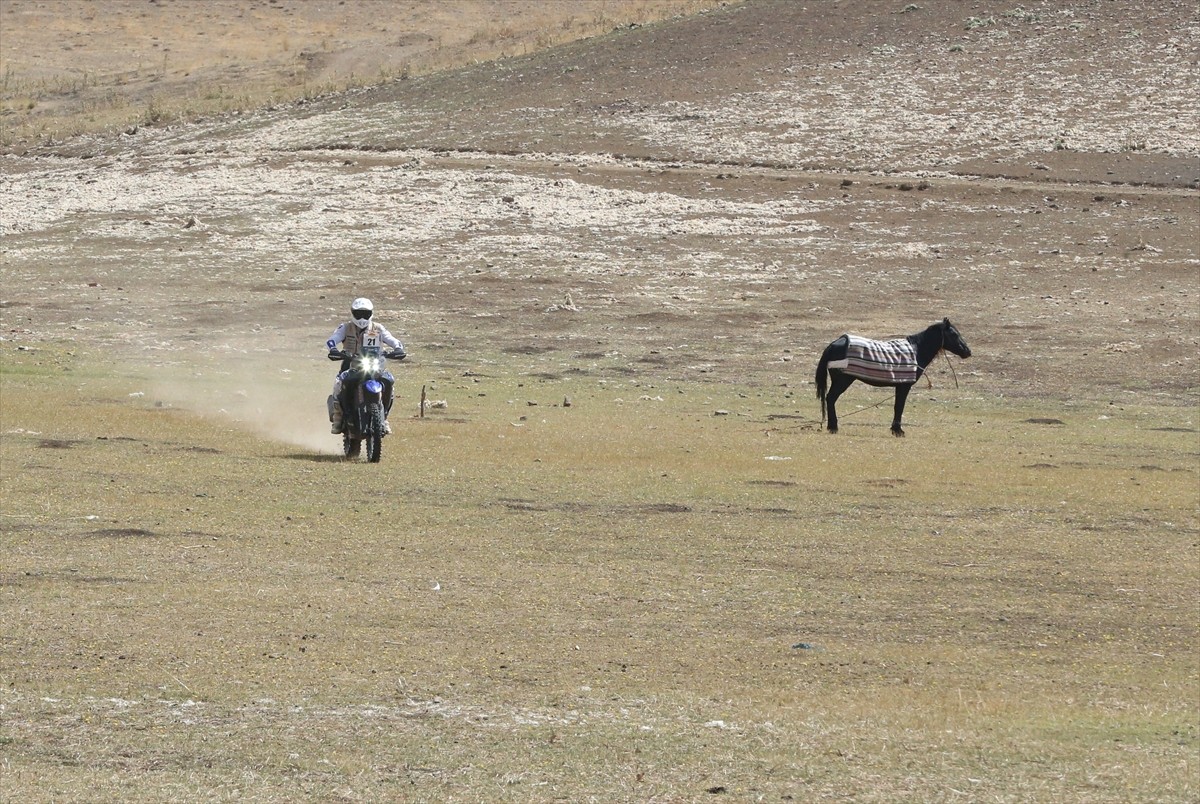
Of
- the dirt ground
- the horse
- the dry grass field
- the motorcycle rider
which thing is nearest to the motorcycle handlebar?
the motorcycle rider

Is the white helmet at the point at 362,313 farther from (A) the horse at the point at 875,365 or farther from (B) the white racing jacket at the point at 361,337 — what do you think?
(A) the horse at the point at 875,365

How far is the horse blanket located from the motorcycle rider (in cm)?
653

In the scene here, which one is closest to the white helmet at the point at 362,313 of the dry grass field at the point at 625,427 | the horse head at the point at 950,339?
the dry grass field at the point at 625,427

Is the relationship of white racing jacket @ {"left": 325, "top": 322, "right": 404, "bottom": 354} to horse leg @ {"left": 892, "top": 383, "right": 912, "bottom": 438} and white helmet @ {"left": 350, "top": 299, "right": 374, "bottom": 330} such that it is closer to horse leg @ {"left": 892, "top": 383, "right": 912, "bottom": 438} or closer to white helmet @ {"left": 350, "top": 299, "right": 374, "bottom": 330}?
white helmet @ {"left": 350, "top": 299, "right": 374, "bottom": 330}

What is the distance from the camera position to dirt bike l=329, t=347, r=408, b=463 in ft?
58.2

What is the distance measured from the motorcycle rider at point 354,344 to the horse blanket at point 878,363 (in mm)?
6525

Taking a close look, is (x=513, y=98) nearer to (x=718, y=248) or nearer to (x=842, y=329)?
(x=718, y=248)

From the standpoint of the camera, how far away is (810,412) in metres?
25.2

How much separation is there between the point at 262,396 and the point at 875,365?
8.57 metres

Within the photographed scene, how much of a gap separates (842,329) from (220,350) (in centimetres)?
1159

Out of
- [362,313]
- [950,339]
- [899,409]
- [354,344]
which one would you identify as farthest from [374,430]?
[950,339]

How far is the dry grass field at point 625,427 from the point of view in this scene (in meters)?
8.73

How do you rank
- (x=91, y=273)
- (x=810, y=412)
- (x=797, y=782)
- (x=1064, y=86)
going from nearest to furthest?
1. (x=797, y=782)
2. (x=810, y=412)
3. (x=91, y=273)
4. (x=1064, y=86)

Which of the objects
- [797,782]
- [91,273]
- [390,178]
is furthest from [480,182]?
[797,782]
